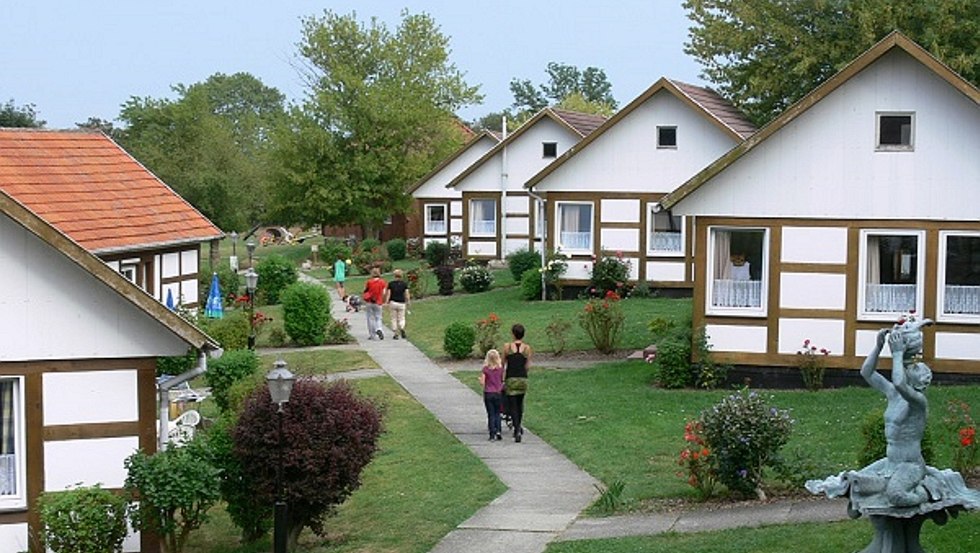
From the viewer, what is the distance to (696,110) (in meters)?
35.4

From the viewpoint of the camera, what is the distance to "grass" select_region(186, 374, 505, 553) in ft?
→ 51.2

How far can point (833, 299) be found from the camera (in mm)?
22953

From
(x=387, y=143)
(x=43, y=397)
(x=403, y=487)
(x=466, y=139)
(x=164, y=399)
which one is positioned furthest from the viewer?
(x=466, y=139)

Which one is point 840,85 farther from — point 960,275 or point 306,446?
point 306,446

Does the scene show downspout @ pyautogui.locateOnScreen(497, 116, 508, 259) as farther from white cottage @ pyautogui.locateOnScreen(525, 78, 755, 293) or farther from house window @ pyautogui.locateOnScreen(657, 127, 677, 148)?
house window @ pyautogui.locateOnScreen(657, 127, 677, 148)

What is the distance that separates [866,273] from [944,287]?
A: 4.11ft

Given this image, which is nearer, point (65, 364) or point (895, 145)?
point (65, 364)

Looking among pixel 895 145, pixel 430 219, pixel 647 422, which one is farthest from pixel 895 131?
pixel 430 219

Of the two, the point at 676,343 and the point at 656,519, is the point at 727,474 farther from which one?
the point at 676,343

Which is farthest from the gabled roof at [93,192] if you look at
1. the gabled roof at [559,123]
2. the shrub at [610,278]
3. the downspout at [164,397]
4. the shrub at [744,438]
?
the gabled roof at [559,123]

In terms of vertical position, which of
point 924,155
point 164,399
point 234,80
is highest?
point 234,80

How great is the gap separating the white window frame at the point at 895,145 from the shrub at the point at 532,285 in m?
16.2

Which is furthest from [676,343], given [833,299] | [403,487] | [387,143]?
[387,143]

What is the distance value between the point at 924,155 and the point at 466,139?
5400 cm
